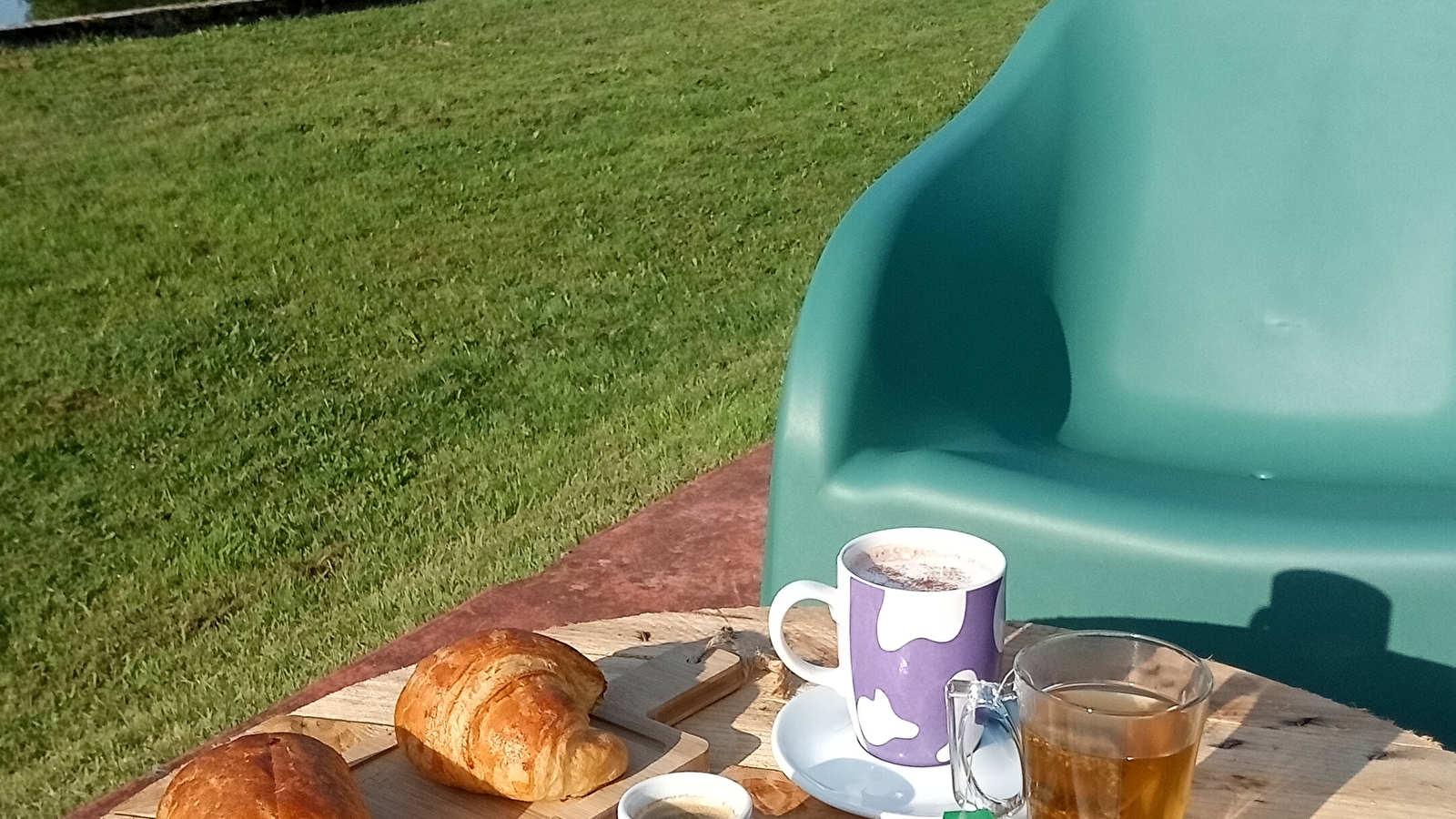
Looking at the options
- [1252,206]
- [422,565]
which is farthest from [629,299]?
[1252,206]

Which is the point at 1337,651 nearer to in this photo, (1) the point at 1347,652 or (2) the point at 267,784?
(1) the point at 1347,652

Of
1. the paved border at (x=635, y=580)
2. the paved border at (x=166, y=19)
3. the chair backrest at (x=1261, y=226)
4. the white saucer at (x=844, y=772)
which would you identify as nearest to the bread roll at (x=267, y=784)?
the white saucer at (x=844, y=772)

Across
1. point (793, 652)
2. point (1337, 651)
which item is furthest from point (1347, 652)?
point (793, 652)

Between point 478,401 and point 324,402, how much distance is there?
34 cm

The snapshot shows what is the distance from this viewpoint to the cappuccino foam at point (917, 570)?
1.04 m

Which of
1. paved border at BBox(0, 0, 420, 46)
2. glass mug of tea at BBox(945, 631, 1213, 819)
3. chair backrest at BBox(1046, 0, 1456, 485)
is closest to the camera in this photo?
glass mug of tea at BBox(945, 631, 1213, 819)

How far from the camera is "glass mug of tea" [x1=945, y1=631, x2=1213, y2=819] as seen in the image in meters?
0.91

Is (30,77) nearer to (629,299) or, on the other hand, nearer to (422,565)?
(629,299)

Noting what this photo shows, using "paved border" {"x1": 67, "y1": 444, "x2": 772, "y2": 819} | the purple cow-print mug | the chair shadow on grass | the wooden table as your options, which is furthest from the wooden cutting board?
"paved border" {"x1": 67, "y1": 444, "x2": 772, "y2": 819}

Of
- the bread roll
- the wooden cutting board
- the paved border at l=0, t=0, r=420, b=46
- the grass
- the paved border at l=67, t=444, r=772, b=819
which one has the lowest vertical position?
the paved border at l=67, t=444, r=772, b=819

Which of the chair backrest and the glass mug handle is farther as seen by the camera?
the chair backrest

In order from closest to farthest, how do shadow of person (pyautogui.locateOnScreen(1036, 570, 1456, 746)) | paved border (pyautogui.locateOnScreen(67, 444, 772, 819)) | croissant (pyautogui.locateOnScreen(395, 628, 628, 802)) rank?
1. croissant (pyautogui.locateOnScreen(395, 628, 628, 802))
2. shadow of person (pyautogui.locateOnScreen(1036, 570, 1456, 746))
3. paved border (pyautogui.locateOnScreen(67, 444, 772, 819))

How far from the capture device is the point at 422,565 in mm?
2648

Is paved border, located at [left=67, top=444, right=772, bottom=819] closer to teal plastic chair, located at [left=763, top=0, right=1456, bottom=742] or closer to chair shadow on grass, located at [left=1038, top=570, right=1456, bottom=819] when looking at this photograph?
teal plastic chair, located at [left=763, top=0, right=1456, bottom=742]
